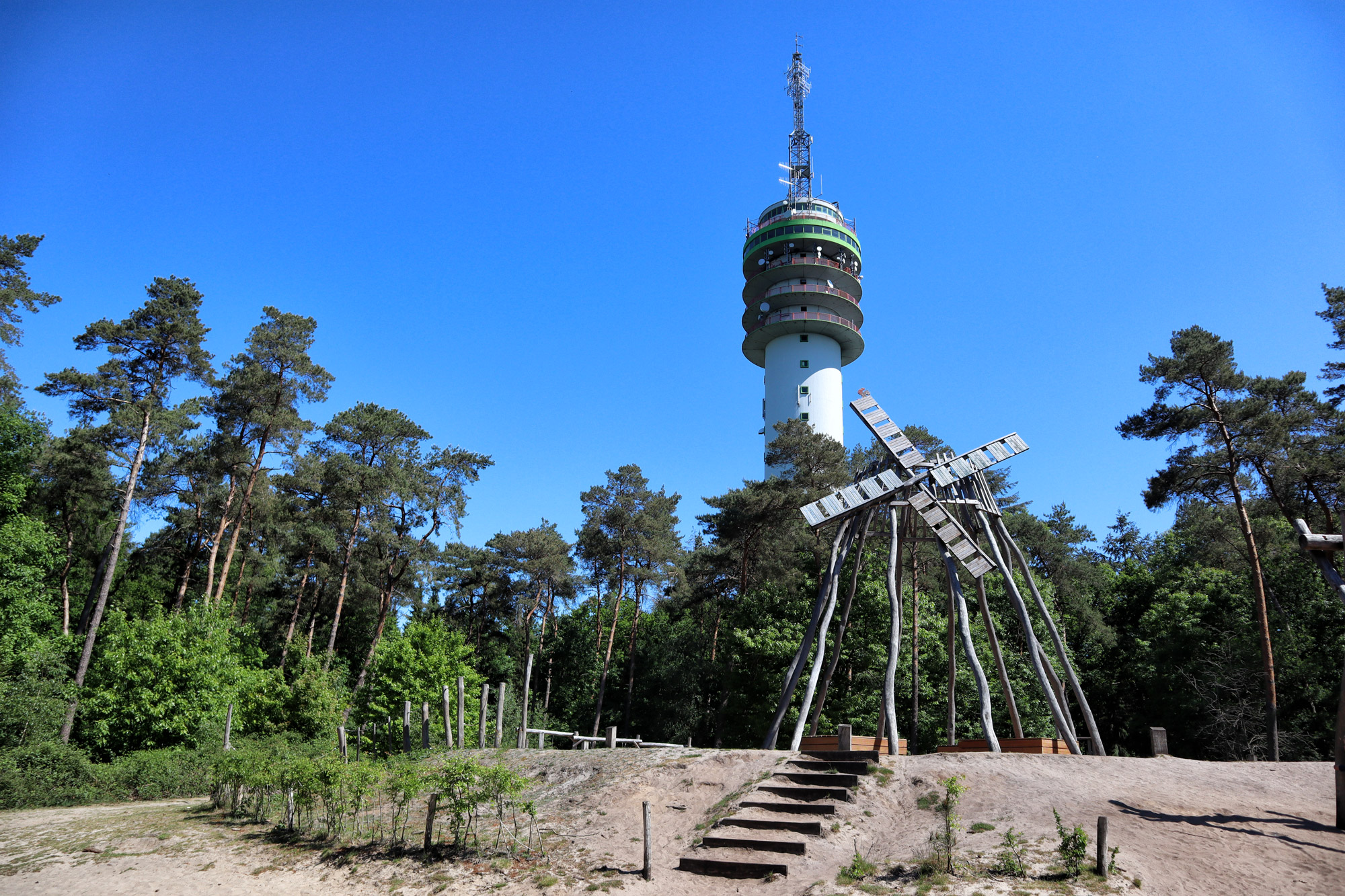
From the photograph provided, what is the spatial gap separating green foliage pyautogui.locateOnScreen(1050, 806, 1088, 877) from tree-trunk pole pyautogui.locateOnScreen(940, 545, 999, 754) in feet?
13.8

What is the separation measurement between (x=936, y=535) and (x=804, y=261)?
106 ft

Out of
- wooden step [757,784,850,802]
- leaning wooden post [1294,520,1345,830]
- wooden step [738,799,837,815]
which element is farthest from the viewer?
wooden step [757,784,850,802]

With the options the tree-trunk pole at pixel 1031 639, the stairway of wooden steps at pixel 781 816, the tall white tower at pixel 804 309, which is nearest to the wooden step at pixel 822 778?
the stairway of wooden steps at pixel 781 816

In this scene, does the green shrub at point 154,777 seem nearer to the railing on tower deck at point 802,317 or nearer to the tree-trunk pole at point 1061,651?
the tree-trunk pole at point 1061,651

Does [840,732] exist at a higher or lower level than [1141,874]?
higher

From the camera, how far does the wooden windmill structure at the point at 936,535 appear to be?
15.0 meters

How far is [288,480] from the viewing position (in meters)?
32.3

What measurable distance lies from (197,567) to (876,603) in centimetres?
2998

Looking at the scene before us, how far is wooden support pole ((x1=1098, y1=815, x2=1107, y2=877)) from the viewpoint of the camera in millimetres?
8758

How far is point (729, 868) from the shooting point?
10.4m

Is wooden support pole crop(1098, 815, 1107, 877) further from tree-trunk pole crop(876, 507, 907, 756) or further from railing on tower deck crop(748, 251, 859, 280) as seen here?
railing on tower deck crop(748, 251, 859, 280)

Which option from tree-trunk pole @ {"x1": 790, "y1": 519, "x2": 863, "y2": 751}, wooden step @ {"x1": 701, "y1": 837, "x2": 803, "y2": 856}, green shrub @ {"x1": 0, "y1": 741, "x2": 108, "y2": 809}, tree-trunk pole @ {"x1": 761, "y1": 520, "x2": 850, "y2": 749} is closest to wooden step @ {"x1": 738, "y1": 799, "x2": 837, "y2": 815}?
wooden step @ {"x1": 701, "y1": 837, "x2": 803, "y2": 856}

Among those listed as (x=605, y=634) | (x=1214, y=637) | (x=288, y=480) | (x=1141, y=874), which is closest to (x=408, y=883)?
(x=1141, y=874)

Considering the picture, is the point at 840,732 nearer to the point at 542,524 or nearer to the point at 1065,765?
the point at 1065,765
